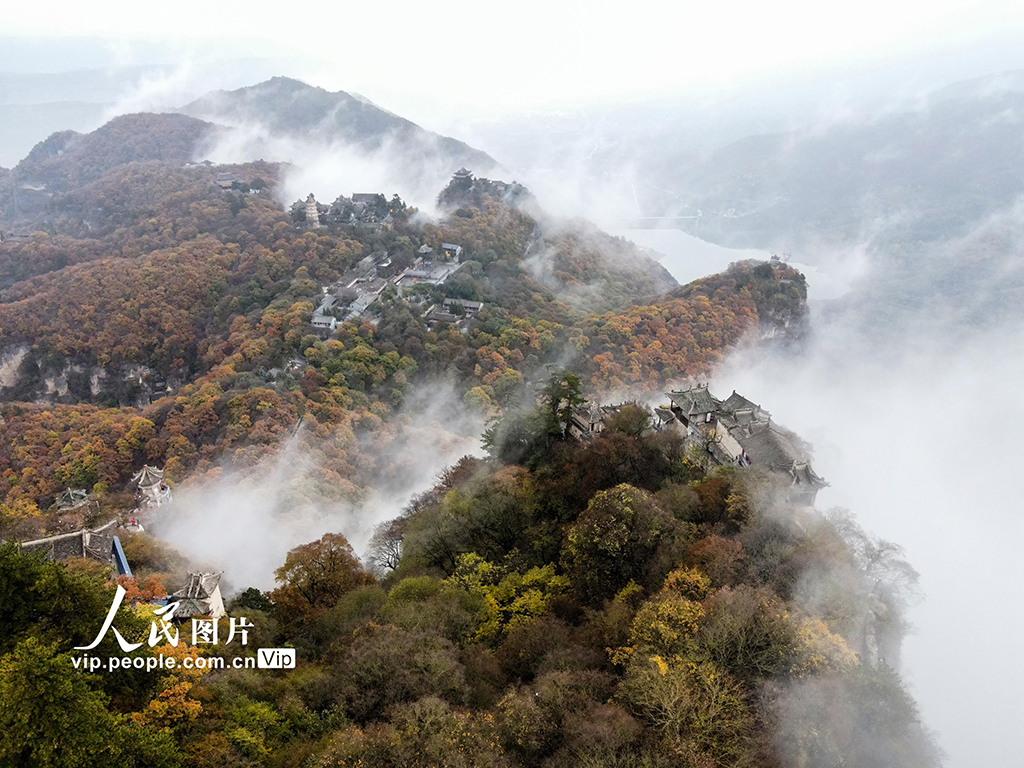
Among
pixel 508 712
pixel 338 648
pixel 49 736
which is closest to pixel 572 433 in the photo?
pixel 338 648

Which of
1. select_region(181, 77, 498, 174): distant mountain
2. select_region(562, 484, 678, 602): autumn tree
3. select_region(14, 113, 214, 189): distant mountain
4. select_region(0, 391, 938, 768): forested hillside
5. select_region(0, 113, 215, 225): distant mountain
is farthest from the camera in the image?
→ select_region(181, 77, 498, 174): distant mountain

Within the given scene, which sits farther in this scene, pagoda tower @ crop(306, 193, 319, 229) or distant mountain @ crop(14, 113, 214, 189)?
distant mountain @ crop(14, 113, 214, 189)

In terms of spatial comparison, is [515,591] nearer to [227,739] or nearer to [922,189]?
[227,739]

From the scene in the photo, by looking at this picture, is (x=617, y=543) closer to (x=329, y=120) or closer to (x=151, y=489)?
(x=151, y=489)

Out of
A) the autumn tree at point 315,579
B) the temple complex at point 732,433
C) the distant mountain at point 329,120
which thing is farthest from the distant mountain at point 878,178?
the autumn tree at point 315,579

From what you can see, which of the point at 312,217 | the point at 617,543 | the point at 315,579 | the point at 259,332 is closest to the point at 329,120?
the point at 312,217

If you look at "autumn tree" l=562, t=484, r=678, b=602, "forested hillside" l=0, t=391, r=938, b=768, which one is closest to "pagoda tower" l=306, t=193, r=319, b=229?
"forested hillside" l=0, t=391, r=938, b=768

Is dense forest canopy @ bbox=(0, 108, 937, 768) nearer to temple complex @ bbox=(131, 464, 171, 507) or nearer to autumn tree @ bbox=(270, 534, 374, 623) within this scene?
autumn tree @ bbox=(270, 534, 374, 623)

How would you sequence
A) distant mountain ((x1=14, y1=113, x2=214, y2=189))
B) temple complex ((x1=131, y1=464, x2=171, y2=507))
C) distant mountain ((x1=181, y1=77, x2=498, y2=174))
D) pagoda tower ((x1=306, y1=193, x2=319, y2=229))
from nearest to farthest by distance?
temple complex ((x1=131, y1=464, x2=171, y2=507)), pagoda tower ((x1=306, y1=193, x2=319, y2=229)), distant mountain ((x1=14, y1=113, x2=214, y2=189)), distant mountain ((x1=181, y1=77, x2=498, y2=174))
